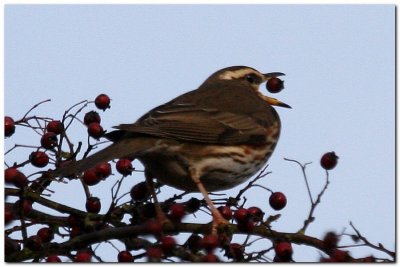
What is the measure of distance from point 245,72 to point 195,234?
2.87 meters

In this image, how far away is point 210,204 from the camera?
5.59 meters

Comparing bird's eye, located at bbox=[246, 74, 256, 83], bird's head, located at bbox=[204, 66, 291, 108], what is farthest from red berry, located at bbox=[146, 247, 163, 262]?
bird's eye, located at bbox=[246, 74, 256, 83]

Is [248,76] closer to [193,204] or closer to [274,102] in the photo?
[274,102]

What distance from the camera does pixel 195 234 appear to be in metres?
5.15

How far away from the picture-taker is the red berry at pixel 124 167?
5535 millimetres

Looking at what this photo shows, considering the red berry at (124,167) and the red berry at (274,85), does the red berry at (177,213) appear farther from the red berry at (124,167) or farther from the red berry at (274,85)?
the red berry at (274,85)

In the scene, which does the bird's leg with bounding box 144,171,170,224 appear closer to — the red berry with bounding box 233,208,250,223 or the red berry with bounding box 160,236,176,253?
the red berry with bounding box 233,208,250,223

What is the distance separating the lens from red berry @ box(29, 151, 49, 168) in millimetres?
5426

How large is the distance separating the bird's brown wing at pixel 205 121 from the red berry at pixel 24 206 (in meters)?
0.93

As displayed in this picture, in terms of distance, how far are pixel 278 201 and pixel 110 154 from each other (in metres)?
1.18

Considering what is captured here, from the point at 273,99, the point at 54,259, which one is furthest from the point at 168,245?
the point at 273,99

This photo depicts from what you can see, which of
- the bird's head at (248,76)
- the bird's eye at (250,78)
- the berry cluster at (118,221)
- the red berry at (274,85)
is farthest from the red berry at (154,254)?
the bird's eye at (250,78)

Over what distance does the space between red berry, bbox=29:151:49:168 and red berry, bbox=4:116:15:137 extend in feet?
0.70

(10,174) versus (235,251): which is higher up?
→ (10,174)
